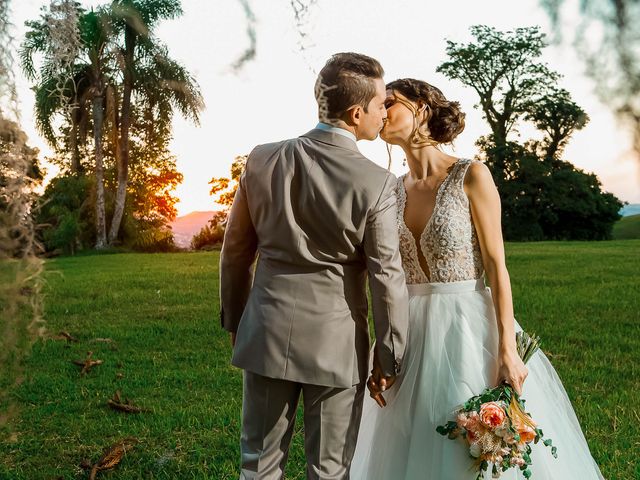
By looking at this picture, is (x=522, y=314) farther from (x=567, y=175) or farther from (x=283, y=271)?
(x=567, y=175)

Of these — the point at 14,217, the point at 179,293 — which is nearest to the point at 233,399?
the point at 14,217

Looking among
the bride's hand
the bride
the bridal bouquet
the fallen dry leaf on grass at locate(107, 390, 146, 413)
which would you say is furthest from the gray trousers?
the fallen dry leaf on grass at locate(107, 390, 146, 413)

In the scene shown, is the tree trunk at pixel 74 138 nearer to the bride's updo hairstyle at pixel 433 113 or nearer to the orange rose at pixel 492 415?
the bride's updo hairstyle at pixel 433 113

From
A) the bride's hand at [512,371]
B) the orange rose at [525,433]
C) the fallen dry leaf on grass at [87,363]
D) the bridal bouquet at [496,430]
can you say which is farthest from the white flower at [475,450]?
the fallen dry leaf on grass at [87,363]

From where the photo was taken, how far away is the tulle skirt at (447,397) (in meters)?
2.47

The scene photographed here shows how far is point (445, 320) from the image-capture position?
261cm

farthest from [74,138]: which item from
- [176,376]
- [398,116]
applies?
[176,376]

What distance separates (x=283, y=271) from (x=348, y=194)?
329mm

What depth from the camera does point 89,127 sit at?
2457 mm

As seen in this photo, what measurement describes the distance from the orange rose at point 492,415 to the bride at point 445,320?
192 millimetres

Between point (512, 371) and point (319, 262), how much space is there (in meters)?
0.78

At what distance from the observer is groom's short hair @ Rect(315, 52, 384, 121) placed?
2.11 meters

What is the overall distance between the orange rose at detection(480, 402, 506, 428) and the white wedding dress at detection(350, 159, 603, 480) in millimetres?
185

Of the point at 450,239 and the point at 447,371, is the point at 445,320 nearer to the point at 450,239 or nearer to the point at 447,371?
the point at 447,371
